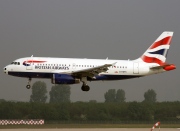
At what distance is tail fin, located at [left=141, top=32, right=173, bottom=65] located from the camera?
86.1m

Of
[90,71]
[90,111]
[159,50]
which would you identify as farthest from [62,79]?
[90,111]

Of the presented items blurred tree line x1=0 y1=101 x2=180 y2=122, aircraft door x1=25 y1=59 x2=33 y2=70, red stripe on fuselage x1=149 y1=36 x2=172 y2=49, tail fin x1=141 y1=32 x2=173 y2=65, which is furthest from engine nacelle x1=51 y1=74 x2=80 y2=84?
blurred tree line x1=0 y1=101 x2=180 y2=122

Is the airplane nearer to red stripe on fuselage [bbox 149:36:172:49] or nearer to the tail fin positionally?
the tail fin

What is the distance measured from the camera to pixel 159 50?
88000mm

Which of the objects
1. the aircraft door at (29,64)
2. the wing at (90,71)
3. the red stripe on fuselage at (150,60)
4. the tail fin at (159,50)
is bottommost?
the wing at (90,71)

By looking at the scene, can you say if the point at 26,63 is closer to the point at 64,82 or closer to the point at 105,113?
the point at 64,82

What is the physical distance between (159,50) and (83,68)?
1380cm

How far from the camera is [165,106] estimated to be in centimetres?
11525

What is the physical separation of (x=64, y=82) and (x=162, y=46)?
18454 millimetres

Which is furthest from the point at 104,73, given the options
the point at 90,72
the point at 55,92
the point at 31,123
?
the point at 55,92

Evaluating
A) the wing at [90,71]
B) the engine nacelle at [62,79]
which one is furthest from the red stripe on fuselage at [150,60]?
the engine nacelle at [62,79]

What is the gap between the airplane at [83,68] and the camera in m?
79.0

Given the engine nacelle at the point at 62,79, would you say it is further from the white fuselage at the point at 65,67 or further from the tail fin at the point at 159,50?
the tail fin at the point at 159,50

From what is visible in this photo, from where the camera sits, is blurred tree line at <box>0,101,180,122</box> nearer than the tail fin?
No
